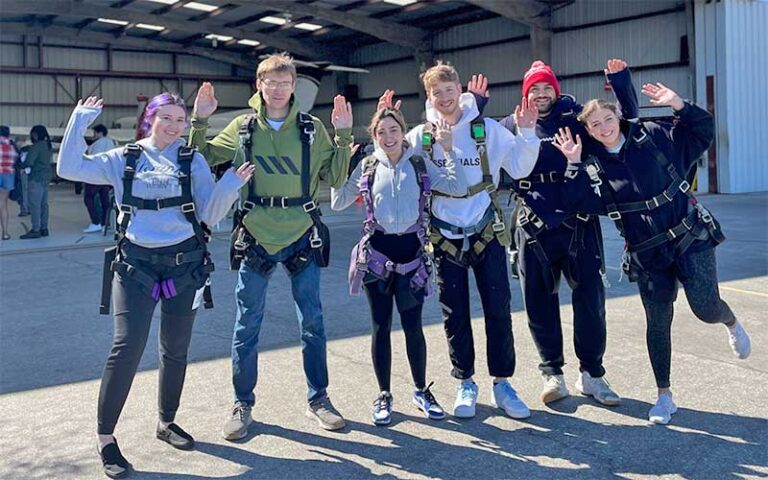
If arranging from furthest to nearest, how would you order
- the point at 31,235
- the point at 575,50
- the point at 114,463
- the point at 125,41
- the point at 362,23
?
1. the point at 125,41
2. the point at 362,23
3. the point at 575,50
4. the point at 31,235
5. the point at 114,463

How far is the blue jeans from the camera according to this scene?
4.09 metres

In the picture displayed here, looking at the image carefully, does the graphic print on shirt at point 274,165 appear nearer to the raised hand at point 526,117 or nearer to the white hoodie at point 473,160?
the white hoodie at point 473,160

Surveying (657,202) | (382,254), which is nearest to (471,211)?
(382,254)

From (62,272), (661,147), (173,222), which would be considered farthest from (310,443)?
(62,272)

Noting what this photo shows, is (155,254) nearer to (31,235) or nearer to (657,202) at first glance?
(657,202)

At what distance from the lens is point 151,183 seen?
3.71 meters

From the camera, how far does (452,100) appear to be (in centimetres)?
418

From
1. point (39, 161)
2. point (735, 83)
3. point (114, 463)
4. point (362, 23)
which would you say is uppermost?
point (362, 23)

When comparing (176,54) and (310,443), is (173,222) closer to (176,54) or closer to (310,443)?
(310,443)

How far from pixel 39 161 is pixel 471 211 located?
453 inches

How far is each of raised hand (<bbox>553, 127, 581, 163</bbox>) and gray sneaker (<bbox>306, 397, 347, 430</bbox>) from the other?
1.95m

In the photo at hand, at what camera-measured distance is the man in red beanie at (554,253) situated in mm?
4355

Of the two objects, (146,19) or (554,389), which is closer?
(554,389)

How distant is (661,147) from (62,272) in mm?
8499
